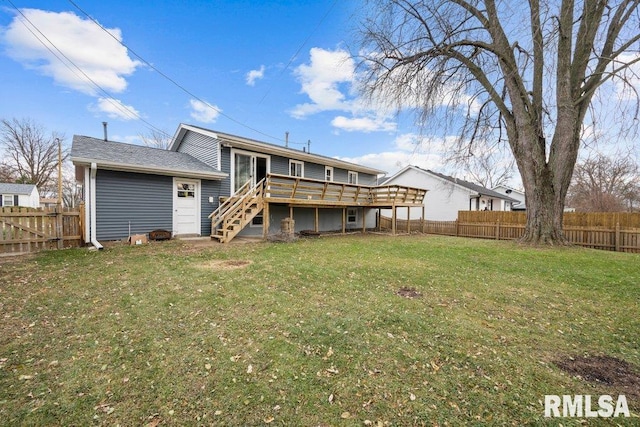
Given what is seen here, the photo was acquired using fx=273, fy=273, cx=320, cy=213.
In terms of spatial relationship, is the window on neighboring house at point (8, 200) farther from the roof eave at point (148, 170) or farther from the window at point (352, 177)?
the window at point (352, 177)

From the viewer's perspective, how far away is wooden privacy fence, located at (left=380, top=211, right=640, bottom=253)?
11.2 metres

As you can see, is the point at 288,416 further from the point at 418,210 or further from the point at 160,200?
the point at 418,210

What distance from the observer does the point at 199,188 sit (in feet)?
37.2

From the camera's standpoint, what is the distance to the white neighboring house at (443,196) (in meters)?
21.7

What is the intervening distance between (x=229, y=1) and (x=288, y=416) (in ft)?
48.5

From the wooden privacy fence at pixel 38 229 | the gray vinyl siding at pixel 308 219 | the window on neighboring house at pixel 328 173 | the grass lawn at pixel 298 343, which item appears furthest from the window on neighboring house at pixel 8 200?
the window on neighboring house at pixel 328 173

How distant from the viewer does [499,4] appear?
28.6ft

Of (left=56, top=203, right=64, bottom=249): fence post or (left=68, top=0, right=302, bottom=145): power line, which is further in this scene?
(left=68, top=0, right=302, bottom=145): power line

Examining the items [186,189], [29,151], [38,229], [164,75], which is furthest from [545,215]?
[29,151]

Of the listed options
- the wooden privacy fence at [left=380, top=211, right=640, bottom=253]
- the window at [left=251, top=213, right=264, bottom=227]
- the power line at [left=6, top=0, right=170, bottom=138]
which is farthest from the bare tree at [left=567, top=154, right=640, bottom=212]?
the power line at [left=6, top=0, right=170, bottom=138]

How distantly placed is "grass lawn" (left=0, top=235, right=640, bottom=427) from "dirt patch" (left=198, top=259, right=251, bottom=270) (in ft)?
0.96

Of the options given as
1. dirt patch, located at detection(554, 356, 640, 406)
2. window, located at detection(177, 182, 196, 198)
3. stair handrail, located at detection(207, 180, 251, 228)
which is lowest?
dirt patch, located at detection(554, 356, 640, 406)

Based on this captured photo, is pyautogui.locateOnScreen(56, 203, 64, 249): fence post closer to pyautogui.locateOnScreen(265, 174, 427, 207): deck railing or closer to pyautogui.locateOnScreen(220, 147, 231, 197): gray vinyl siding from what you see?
pyautogui.locateOnScreen(220, 147, 231, 197): gray vinyl siding

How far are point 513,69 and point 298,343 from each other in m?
11.6
